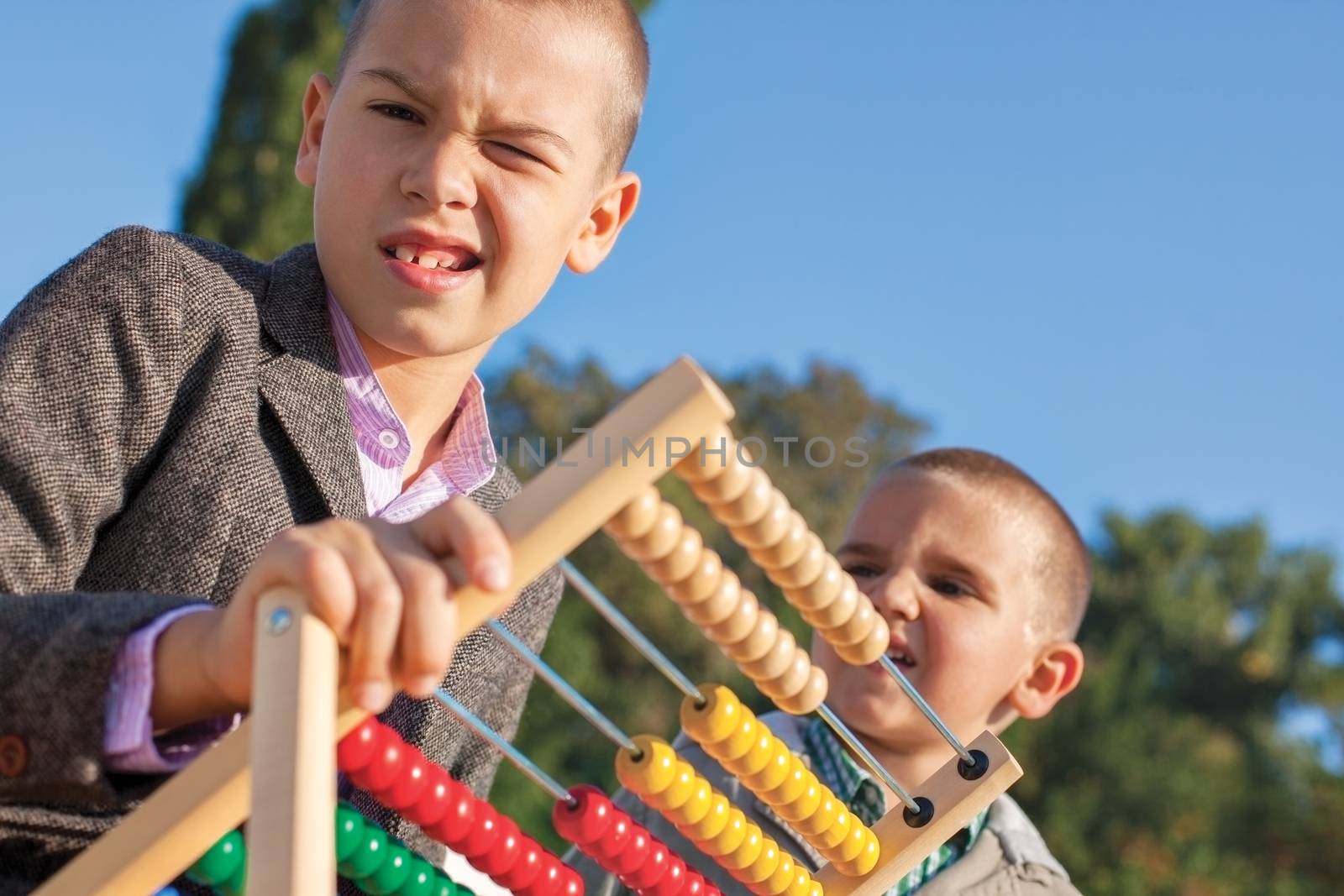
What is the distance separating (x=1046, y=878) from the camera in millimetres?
3102

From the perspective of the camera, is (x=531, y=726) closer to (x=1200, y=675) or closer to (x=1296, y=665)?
(x=1200, y=675)

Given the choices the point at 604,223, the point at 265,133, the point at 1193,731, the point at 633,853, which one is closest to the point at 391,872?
the point at 633,853

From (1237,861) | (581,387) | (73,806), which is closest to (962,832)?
(73,806)

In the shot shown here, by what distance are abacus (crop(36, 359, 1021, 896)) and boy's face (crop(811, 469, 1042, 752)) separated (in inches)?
34.2

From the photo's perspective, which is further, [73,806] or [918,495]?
[918,495]

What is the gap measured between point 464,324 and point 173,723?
1.01 metres

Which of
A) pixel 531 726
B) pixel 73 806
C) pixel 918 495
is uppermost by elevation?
pixel 531 726

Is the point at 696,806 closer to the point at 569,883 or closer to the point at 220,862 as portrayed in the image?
the point at 569,883

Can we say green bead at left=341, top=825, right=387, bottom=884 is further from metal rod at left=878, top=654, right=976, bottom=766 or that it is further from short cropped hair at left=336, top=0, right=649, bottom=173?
short cropped hair at left=336, top=0, right=649, bottom=173

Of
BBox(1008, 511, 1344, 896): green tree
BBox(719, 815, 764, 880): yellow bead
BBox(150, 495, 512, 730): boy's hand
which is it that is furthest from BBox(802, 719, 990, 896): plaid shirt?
BBox(1008, 511, 1344, 896): green tree

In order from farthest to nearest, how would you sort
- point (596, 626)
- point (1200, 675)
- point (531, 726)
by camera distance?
1. point (1200, 675)
2. point (596, 626)
3. point (531, 726)

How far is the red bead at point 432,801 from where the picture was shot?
1866 mm

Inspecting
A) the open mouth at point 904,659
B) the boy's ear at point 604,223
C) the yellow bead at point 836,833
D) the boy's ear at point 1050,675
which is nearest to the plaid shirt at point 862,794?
the open mouth at point 904,659

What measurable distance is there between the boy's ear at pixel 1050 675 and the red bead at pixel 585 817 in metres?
1.76
